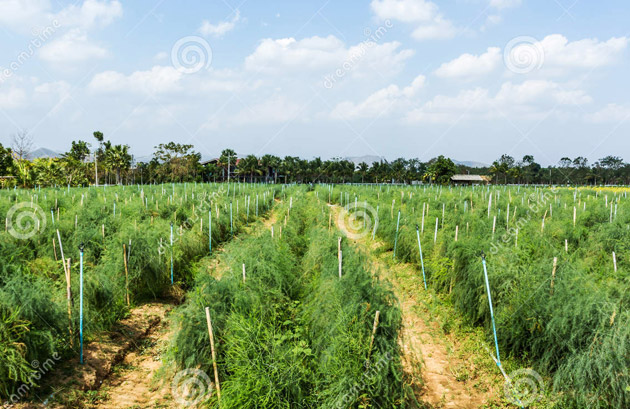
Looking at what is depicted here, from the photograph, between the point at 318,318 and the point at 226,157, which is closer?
the point at 318,318

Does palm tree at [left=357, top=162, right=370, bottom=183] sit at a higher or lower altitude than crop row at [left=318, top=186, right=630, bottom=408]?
higher

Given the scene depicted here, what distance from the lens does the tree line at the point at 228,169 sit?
134ft

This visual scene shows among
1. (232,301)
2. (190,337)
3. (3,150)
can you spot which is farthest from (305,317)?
(3,150)

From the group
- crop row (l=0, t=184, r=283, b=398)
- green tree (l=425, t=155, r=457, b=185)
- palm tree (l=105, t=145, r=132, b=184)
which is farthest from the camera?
green tree (l=425, t=155, r=457, b=185)

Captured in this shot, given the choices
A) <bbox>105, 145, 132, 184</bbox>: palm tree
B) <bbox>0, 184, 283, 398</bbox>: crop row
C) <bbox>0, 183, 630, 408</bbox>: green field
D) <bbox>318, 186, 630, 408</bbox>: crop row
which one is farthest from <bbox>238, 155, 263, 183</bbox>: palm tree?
<bbox>318, 186, 630, 408</bbox>: crop row

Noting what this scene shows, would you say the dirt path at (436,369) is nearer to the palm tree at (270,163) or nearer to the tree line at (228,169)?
the tree line at (228,169)

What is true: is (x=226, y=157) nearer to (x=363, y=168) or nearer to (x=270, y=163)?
(x=270, y=163)

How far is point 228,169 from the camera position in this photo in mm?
55500

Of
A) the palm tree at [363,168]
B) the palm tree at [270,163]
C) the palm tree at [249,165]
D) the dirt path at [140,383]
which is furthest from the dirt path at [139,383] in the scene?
the palm tree at [363,168]

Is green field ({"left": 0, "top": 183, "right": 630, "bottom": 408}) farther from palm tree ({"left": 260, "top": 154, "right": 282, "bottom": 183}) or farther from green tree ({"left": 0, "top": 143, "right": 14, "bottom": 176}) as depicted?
palm tree ({"left": 260, "top": 154, "right": 282, "bottom": 183})

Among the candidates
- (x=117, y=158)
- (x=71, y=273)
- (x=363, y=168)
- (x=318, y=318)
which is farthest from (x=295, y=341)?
(x=363, y=168)

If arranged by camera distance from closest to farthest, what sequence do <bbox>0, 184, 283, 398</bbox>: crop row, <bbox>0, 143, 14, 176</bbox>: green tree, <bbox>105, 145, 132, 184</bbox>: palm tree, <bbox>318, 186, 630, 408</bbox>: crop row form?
<bbox>318, 186, 630, 408</bbox>: crop row < <bbox>0, 184, 283, 398</bbox>: crop row < <bbox>0, 143, 14, 176</bbox>: green tree < <bbox>105, 145, 132, 184</bbox>: palm tree

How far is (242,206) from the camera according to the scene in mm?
17859

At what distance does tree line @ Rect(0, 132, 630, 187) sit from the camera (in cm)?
4084
